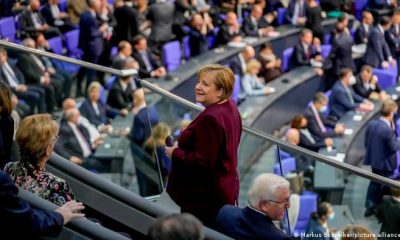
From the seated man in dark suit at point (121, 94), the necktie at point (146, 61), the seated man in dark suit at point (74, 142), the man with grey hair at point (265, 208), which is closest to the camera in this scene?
the man with grey hair at point (265, 208)

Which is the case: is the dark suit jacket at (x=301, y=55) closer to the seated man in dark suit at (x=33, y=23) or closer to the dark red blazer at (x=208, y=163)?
the seated man in dark suit at (x=33, y=23)

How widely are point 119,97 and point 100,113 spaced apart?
0.90 ft

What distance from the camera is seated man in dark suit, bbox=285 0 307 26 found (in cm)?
1402

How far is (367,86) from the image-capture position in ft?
39.3

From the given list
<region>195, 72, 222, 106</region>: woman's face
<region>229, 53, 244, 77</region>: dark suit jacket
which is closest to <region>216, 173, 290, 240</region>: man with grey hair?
<region>195, 72, 222, 106</region>: woman's face

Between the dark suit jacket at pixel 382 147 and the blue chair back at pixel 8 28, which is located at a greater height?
the blue chair back at pixel 8 28

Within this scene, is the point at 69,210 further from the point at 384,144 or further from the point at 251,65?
the point at 251,65

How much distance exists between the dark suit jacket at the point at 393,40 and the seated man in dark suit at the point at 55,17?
17.1 ft

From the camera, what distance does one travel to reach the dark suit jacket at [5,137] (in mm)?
4312

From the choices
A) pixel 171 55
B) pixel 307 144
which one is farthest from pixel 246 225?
pixel 171 55

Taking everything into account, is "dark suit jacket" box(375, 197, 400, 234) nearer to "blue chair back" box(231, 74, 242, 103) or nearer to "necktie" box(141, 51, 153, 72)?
"blue chair back" box(231, 74, 242, 103)

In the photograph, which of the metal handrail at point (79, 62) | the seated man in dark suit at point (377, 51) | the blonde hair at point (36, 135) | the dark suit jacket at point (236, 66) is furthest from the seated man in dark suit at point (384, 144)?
the blonde hair at point (36, 135)

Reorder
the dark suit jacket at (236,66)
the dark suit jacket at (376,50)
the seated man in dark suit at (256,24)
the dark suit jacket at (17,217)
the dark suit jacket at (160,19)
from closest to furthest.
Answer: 1. the dark suit jacket at (17,217)
2. the dark suit jacket at (236,66)
3. the dark suit jacket at (160,19)
4. the dark suit jacket at (376,50)
5. the seated man in dark suit at (256,24)

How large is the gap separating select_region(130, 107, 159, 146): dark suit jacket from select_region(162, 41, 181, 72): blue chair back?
201 inches
